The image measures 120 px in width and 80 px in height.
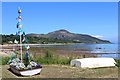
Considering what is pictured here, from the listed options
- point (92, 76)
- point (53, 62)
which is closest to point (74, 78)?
point (92, 76)

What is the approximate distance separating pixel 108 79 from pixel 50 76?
8.09 feet

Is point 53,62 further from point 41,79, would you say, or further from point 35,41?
point 35,41

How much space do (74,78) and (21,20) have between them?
11.7ft

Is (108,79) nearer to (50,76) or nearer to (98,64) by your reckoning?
(50,76)

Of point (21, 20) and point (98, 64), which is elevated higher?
point (21, 20)

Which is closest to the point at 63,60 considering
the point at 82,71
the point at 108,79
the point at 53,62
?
the point at 53,62

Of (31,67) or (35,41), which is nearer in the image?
(31,67)

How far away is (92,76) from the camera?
1221 cm

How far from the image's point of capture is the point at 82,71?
44.3 feet

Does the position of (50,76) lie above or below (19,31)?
below

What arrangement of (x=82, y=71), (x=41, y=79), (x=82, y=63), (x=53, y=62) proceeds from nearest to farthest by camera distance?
(x=41, y=79) → (x=82, y=71) → (x=82, y=63) → (x=53, y=62)

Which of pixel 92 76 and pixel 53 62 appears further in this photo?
pixel 53 62

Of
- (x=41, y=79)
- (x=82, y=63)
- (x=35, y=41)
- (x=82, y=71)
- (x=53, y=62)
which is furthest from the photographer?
(x=35, y=41)

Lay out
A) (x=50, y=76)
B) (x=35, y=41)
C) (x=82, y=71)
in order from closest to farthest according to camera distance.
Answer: (x=50, y=76) < (x=82, y=71) < (x=35, y=41)
